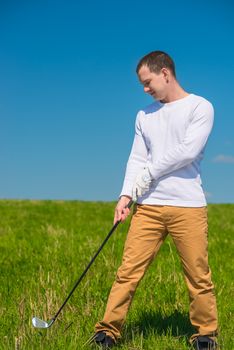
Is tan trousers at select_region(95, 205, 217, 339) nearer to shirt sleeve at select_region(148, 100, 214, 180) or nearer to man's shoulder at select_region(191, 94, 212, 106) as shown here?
shirt sleeve at select_region(148, 100, 214, 180)

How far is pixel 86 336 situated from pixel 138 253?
831mm

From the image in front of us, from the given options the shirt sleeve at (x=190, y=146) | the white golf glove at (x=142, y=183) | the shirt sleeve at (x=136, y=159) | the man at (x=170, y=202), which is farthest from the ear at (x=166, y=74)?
the white golf glove at (x=142, y=183)

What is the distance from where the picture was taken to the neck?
15.6 ft

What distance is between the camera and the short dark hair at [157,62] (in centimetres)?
471

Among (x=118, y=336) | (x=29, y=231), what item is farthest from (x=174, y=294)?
(x=29, y=231)

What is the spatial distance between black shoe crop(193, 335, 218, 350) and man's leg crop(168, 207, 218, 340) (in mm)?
43

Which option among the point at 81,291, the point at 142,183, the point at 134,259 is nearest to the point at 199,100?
the point at 142,183

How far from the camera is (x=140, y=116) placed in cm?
500

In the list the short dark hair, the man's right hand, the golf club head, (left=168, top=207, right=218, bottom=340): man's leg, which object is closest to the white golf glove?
the man's right hand

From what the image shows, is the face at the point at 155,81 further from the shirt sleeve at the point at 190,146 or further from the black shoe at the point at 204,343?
the black shoe at the point at 204,343

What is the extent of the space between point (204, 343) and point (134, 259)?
2.97 feet

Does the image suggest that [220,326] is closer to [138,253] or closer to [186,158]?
[138,253]

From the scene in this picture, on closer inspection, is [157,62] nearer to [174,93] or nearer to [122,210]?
[174,93]

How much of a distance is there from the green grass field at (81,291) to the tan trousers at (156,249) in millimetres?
260
